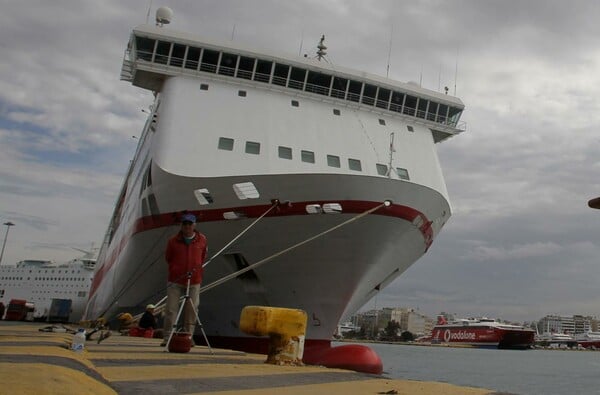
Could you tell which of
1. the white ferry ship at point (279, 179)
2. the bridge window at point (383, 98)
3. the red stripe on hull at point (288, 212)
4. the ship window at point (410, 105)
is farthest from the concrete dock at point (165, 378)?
the ship window at point (410, 105)

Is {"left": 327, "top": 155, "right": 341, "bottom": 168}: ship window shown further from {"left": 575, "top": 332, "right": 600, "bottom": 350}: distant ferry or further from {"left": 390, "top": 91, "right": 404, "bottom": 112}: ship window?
{"left": 575, "top": 332, "right": 600, "bottom": 350}: distant ferry

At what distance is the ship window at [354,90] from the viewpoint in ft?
48.4

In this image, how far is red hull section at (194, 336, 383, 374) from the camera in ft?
33.1

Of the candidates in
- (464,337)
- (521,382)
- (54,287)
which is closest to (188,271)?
(521,382)

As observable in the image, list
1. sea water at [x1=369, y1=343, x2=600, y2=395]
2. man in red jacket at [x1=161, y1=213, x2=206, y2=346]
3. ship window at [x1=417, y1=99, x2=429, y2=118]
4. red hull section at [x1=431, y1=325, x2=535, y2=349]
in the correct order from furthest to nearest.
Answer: red hull section at [x1=431, y1=325, x2=535, y2=349]
sea water at [x1=369, y1=343, x2=600, y2=395]
ship window at [x1=417, y1=99, x2=429, y2=118]
man in red jacket at [x1=161, y1=213, x2=206, y2=346]

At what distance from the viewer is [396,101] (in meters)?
15.4

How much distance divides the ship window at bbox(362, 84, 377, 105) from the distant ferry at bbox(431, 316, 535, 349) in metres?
83.2

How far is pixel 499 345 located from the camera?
87562mm

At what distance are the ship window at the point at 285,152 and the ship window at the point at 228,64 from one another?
3.07 m

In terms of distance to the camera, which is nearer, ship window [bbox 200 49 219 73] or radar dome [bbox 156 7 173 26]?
ship window [bbox 200 49 219 73]

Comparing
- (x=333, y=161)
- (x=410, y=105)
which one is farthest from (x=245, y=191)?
(x=410, y=105)

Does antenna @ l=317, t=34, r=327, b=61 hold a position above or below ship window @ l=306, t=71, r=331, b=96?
above

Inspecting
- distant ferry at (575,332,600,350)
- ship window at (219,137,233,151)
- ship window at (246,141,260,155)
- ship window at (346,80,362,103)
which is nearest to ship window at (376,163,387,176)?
ship window at (346,80,362,103)

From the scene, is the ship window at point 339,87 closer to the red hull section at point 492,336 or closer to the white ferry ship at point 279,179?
the white ferry ship at point 279,179
